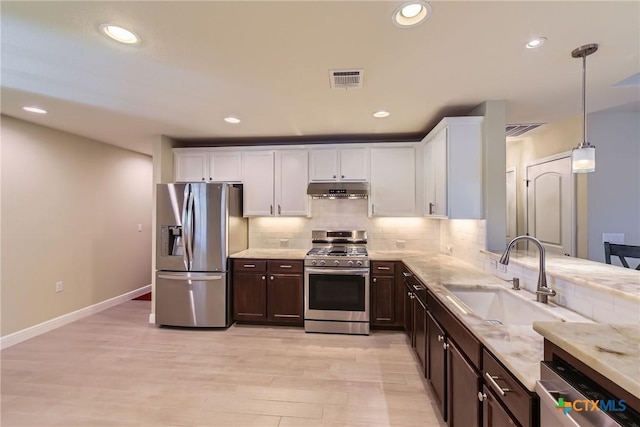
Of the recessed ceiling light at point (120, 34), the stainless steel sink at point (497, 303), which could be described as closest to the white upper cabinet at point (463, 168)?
the stainless steel sink at point (497, 303)

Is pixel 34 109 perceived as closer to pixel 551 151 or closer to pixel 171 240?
pixel 171 240

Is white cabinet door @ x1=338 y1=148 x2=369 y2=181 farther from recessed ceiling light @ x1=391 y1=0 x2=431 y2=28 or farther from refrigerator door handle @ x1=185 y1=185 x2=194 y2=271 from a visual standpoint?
recessed ceiling light @ x1=391 y1=0 x2=431 y2=28

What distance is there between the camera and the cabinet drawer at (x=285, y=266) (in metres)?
3.56

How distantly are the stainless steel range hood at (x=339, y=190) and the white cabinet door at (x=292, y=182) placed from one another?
0.17 metres

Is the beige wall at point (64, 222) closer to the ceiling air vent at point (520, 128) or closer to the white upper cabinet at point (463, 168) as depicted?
the white upper cabinet at point (463, 168)

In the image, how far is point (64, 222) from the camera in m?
3.71

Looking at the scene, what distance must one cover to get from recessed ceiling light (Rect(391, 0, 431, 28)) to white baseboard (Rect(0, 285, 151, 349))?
482 cm

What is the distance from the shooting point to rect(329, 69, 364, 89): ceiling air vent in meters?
2.03

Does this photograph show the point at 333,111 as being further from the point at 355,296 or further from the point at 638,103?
the point at 638,103

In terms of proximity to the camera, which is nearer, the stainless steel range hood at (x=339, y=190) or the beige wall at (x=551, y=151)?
the beige wall at (x=551, y=151)

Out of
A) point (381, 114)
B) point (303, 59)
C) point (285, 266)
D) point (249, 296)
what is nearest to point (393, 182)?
point (381, 114)

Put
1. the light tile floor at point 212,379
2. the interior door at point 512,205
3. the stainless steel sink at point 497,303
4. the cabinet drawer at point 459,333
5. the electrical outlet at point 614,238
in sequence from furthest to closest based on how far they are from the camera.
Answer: the interior door at point 512,205
the electrical outlet at point 614,238
the light tile floor at point 212,379
the stainless steel sink at point 497,303
the cabinet drawer at point 459,333

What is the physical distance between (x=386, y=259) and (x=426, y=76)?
2.10 m

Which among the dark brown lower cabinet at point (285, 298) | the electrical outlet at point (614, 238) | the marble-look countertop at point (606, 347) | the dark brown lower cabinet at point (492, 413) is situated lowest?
the dark brown lower cabinet at point (285, 298)
